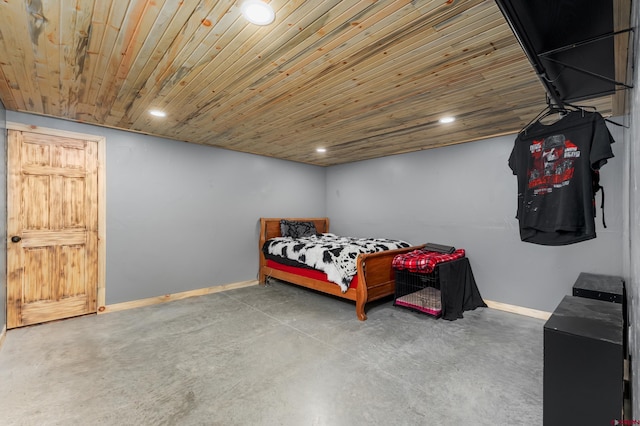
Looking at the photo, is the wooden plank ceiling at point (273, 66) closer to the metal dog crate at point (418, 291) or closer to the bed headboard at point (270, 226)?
the metal dog crate at point (418, 291)

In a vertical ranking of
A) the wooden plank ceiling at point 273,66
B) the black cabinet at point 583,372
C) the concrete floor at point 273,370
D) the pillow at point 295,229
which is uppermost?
the wooden plank ceiling at point 273,66

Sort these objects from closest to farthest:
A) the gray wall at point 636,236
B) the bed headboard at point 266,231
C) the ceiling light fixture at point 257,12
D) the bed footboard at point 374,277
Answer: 1. the gray wall at point 636,236
2. the ceiling light fixture at point 257,12
3. the bed footboard at point 374,277
4. the bed headboard at point 266,231

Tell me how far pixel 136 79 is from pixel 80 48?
44 centimetres

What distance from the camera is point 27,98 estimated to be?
281 centimetres

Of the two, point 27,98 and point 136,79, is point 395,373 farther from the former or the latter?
point 27,98

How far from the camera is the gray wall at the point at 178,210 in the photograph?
3.80m

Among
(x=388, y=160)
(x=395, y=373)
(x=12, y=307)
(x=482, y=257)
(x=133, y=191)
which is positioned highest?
(x=388, y=160)

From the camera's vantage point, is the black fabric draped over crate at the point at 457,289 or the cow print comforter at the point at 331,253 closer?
the black fabric draped over crate at the point at 457,289

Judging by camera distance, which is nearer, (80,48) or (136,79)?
(80,48)

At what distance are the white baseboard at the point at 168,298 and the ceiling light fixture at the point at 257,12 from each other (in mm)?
3809

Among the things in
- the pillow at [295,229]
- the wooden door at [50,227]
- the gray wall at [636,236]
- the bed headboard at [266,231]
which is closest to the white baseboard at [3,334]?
the wooden door at [50,227]

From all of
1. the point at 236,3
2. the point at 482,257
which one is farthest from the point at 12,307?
the point at 482,257

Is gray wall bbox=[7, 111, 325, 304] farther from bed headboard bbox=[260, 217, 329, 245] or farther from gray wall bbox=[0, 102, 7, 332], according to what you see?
gray wall bbox=[0, 102, 7, 332]

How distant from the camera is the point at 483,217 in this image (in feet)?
13.2
